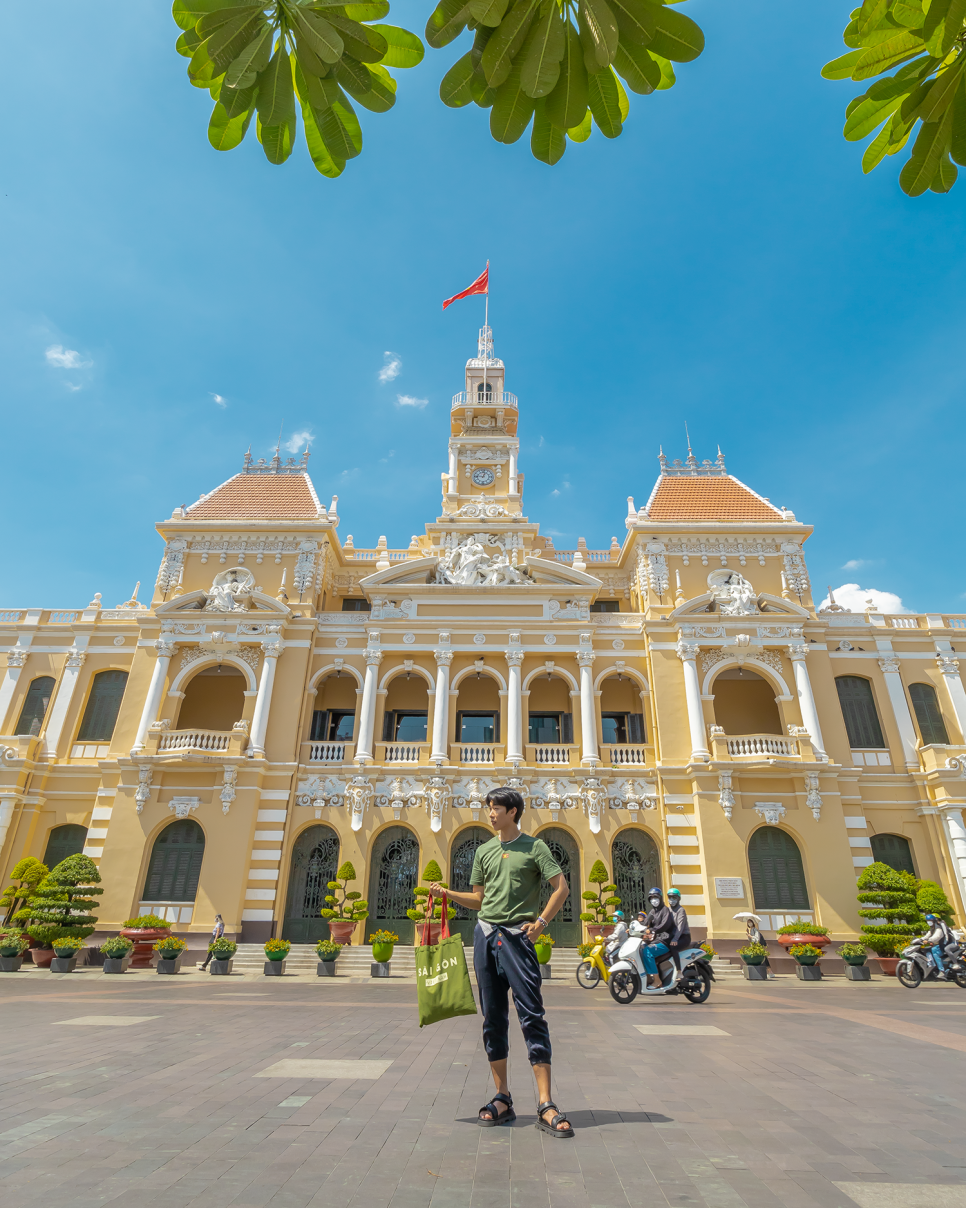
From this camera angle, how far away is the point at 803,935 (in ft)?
66.8

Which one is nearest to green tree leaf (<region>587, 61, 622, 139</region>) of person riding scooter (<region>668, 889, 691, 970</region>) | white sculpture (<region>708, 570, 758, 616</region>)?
person riding scooter (<region>668, 889, 691, 970</region>)

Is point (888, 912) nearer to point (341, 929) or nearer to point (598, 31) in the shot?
point (341, 929)

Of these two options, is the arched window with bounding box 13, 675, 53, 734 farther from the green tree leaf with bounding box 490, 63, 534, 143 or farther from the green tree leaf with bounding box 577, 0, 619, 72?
the green tree leaf with bounding box 577, 0, 619, 72

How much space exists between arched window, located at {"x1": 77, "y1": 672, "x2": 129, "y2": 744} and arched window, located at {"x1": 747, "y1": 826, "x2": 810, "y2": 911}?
2382 centimetres

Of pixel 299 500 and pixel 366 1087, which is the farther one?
pixel 299 500

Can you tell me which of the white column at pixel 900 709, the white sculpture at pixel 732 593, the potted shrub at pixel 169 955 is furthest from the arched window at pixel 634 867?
the potted shrub at pixel 169 955

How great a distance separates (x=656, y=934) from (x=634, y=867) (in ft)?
39.9

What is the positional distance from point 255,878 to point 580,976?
39.7ft

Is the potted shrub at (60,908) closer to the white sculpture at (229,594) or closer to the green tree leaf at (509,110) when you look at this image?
the white sculpture at (229,594)

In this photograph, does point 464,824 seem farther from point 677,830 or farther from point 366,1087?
point 366,1087

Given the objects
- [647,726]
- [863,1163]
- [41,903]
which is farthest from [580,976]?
[41,903]

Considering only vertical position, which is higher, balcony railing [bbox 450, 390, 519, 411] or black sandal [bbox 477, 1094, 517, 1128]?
balcony railing [bbox 450, 390, 519, 411]

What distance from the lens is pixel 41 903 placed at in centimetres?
1984

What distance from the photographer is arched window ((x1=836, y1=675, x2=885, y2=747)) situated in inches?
1016
